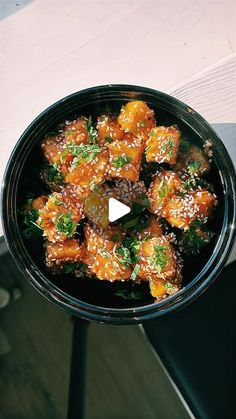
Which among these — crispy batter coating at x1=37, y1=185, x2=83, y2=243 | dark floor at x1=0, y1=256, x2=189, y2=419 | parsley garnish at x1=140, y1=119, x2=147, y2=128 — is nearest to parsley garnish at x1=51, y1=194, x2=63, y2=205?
crispy batter coating at x1=37, y1=185, x2=83, y2=243

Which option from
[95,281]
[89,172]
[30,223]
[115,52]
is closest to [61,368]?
[95,281]

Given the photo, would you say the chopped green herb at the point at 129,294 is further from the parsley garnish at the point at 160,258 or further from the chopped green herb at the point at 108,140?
the chopped green herb at the point at 108,140

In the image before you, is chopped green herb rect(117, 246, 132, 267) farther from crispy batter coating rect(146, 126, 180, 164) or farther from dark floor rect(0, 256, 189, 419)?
dark floor rect(0, 256, 189, 419)

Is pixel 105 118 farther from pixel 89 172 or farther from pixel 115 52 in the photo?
pixel 115 52

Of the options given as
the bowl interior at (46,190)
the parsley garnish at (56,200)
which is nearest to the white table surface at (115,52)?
the bowl interior at (46,190)

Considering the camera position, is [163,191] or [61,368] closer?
[163,191]

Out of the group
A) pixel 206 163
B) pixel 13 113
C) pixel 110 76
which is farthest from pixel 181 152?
pixel 13 113
